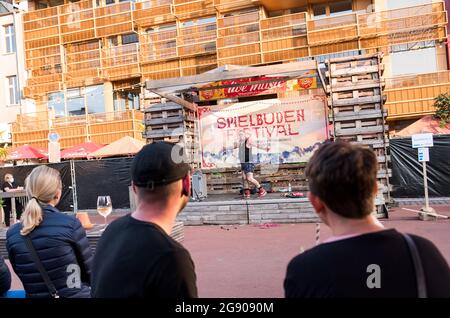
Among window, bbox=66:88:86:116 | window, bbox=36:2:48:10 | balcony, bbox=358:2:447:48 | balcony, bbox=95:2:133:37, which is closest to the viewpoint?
balcony, bbox=358:2:447:48

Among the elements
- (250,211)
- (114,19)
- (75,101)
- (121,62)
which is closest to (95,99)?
(75,101)

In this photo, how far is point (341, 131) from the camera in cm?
1067

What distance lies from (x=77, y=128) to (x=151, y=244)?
1056 inches

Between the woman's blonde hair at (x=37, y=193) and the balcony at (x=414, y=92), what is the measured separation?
21154 mm

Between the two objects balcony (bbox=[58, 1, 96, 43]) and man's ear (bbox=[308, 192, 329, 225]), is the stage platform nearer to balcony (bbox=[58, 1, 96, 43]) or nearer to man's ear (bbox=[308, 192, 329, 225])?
man's ear (bbox=[308, 192, 329, 225])

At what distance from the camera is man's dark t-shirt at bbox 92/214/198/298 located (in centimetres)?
153

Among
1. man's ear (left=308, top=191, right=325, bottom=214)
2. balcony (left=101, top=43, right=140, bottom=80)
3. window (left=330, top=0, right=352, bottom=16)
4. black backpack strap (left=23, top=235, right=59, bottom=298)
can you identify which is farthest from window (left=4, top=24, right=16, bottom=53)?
→ man's ear (left=308, top=191, right=325, bottom=214)

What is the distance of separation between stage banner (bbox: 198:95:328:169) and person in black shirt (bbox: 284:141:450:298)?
11.0 metres

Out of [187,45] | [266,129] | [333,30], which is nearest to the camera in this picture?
[266,129]

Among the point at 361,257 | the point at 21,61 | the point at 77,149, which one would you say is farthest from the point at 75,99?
the point at 361,257

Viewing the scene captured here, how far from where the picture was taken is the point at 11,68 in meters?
30.3

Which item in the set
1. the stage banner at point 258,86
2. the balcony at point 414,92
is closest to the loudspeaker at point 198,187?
the stage banner at point 258,86

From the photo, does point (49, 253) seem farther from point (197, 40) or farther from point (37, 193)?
point (197, 40)

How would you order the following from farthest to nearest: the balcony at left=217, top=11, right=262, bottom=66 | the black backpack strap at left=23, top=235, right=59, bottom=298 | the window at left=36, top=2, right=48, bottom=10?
1. the window at left=36, top=2, right=48, bottom=10
2. the balcony at left=217, top=11, right=262, bottom=66
3. the black backpack strap at left=23, top=235, right=59, bottom=298
